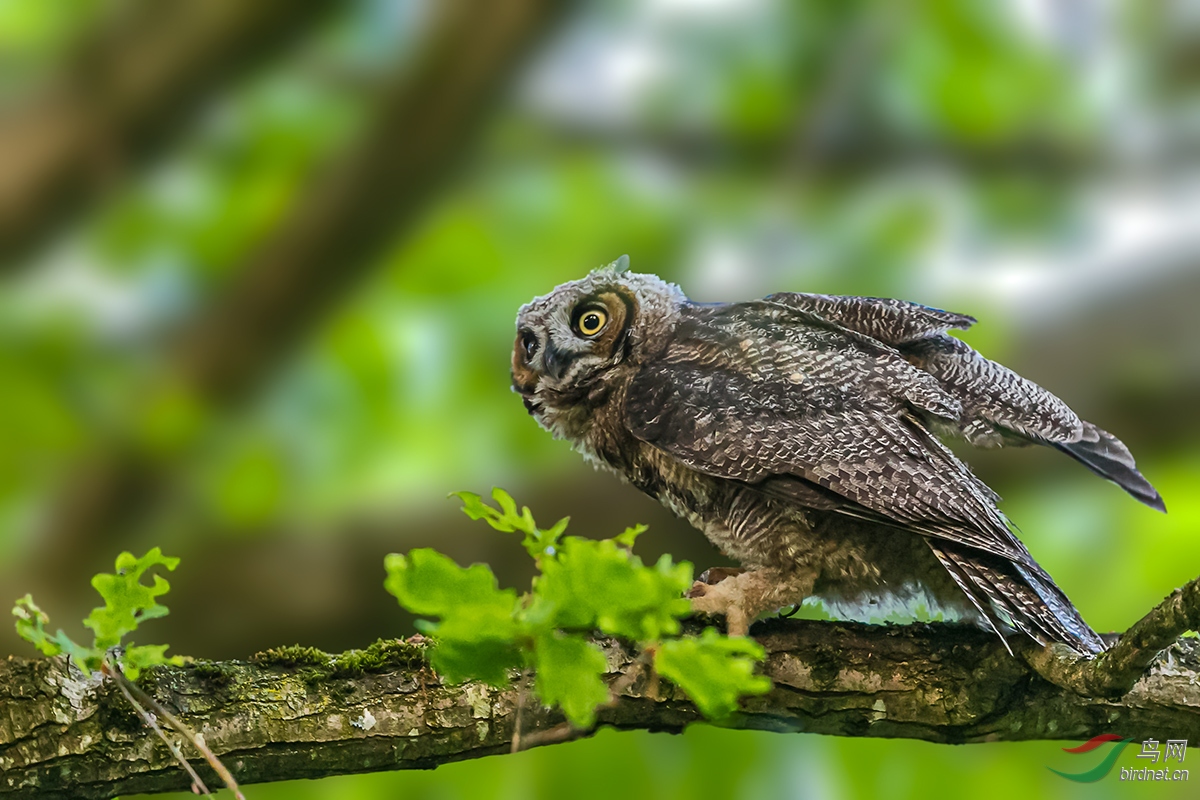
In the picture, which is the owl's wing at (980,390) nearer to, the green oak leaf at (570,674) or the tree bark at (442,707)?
the tree bark at (442,707)

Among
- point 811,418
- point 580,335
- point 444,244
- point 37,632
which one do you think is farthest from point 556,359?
point 444,244

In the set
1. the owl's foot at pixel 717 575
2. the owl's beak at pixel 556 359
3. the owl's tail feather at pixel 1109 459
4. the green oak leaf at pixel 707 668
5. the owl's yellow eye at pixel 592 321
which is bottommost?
the green oak leaf at pixel 707 668

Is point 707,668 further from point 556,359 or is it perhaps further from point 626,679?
point 556,359

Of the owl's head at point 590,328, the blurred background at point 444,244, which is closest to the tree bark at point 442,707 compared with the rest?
the owl's head at point 590,328

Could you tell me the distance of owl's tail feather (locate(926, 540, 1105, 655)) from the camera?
5.62 feet

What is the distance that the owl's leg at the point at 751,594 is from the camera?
1876mm

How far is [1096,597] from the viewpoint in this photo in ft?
11.1

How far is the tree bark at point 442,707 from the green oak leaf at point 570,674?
573 millimetres

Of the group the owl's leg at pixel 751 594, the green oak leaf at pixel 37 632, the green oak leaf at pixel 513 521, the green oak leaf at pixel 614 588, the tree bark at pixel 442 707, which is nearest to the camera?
the green oak leaf at pixel 614 588

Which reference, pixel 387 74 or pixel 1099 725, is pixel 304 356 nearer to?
pixel 387 74

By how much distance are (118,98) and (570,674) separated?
2.91 meters

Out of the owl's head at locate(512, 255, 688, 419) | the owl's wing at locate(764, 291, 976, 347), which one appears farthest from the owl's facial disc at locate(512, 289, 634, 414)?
the owl's wing at locate(764, 291, 976, 347)

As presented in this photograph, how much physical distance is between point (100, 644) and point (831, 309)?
1.37 meters

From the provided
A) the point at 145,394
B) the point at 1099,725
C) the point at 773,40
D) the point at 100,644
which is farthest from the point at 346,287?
the point at 1099,725
